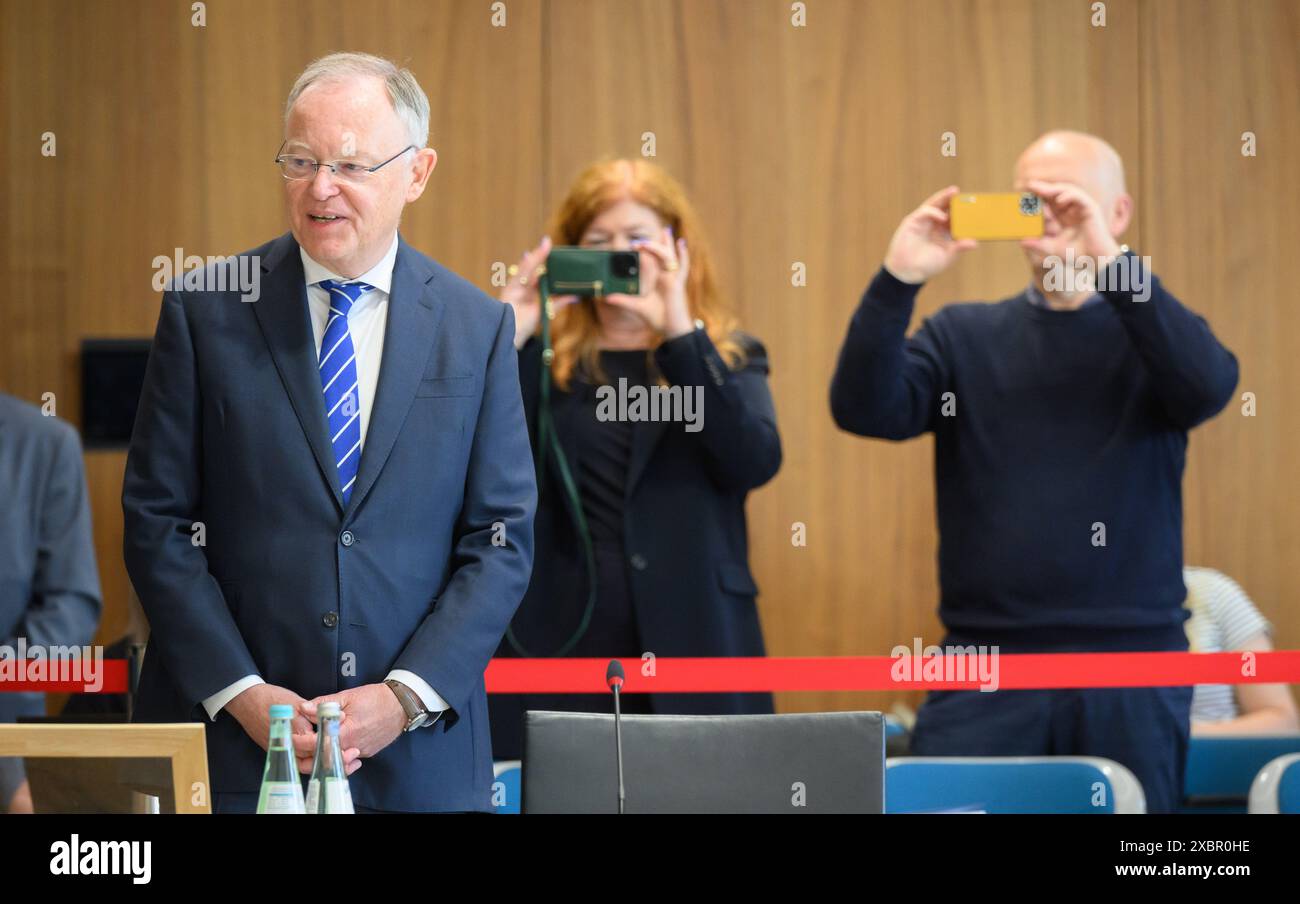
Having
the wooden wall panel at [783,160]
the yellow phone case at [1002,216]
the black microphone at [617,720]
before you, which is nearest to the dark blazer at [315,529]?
the black microphone at [617,720]

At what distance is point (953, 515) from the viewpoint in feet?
10.0

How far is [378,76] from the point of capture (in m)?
2.19

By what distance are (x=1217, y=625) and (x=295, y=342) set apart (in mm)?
2601

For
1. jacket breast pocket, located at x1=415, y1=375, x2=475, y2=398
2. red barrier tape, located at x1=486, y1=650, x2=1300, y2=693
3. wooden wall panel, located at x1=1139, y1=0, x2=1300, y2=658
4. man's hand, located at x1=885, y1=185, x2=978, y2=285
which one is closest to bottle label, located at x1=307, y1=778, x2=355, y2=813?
jacket breast pocket, located at x1=415, y1=375, x2=475, y2=398

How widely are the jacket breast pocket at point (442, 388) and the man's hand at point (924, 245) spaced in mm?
1111

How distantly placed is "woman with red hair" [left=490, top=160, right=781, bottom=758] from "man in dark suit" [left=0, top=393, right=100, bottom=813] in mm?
853

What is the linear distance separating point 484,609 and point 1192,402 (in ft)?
4.95

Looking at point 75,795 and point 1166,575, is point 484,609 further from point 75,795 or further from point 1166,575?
point 1166,575

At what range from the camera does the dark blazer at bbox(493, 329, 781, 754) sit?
290 centimetres

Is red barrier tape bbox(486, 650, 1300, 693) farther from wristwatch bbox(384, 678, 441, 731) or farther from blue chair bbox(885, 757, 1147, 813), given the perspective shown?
wristwatch bbox(384, 678, 441, 731)

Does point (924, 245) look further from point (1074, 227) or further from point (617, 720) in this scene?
point (617, 720)

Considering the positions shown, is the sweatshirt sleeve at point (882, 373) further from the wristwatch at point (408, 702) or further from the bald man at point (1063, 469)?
the wristwatch at point (408, 702)

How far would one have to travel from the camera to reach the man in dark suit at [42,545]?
10.1 ft
